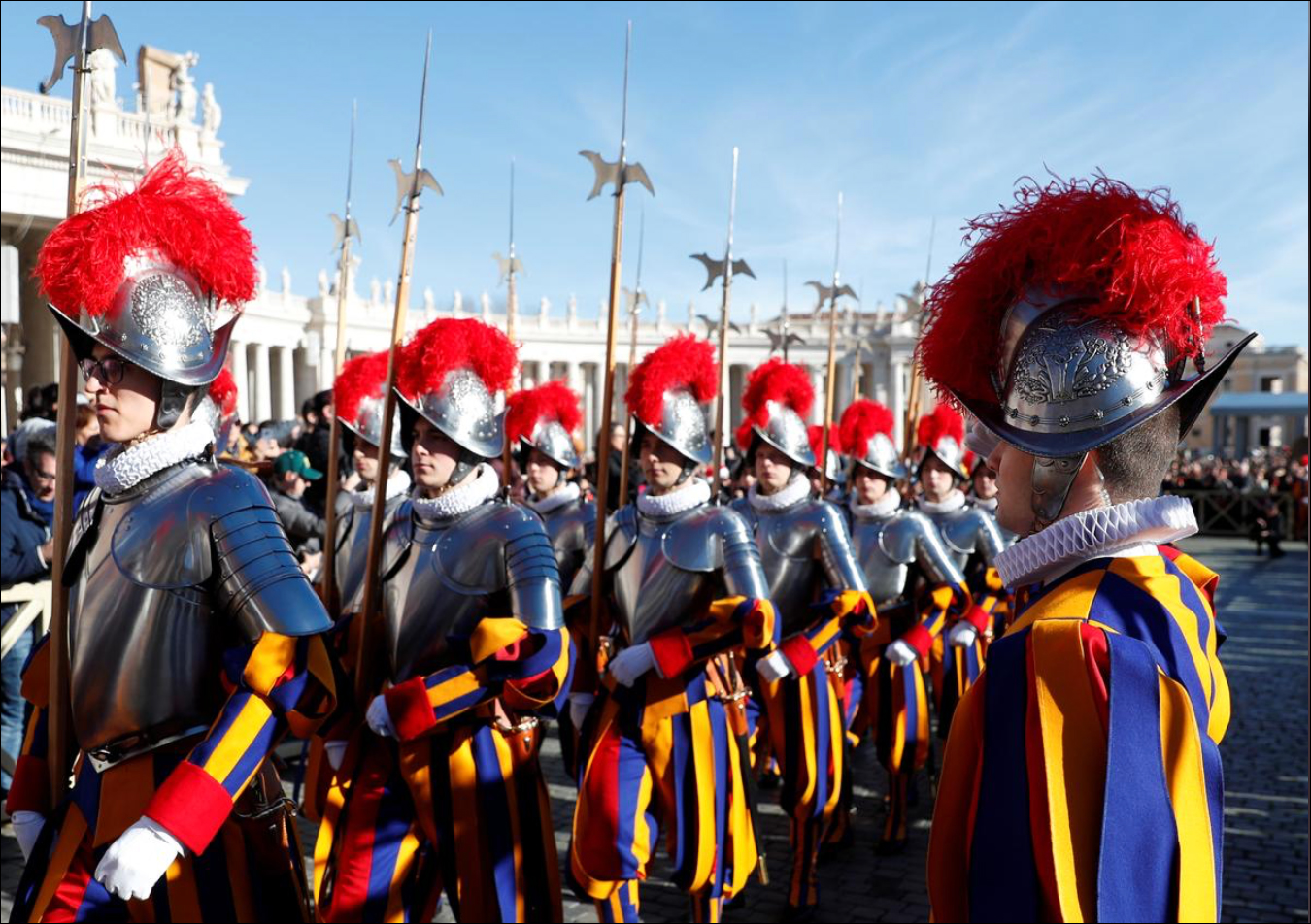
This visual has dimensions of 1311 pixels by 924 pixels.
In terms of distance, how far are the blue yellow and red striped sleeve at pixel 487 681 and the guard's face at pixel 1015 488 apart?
207 cm

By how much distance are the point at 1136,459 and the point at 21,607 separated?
254 inches

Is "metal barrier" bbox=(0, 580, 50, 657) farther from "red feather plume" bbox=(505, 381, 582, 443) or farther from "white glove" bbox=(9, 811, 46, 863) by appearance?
"white glove" bbox=(9, 811, 46, 863)

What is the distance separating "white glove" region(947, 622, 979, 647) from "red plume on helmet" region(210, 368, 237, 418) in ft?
14.4

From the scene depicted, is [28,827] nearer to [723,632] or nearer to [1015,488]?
[723,632]

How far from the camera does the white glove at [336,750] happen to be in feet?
13.8

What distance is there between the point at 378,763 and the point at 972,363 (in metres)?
2.79

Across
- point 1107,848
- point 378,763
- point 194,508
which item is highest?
point 194,508

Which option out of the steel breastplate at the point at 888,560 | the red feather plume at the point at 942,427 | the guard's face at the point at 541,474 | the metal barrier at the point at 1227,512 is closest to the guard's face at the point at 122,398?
the guard's face at the point at 541,474

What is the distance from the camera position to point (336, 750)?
4.20 metres

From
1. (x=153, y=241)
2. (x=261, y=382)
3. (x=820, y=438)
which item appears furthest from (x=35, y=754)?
(x=261, y=382)

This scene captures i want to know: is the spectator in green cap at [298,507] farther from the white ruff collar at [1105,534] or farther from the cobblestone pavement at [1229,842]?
the white ruff collar at [1105,534]

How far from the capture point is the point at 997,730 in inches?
70.2

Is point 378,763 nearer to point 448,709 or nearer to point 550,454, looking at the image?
point 448,709

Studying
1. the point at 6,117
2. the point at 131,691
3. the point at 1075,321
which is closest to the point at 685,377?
the point at 131,691
